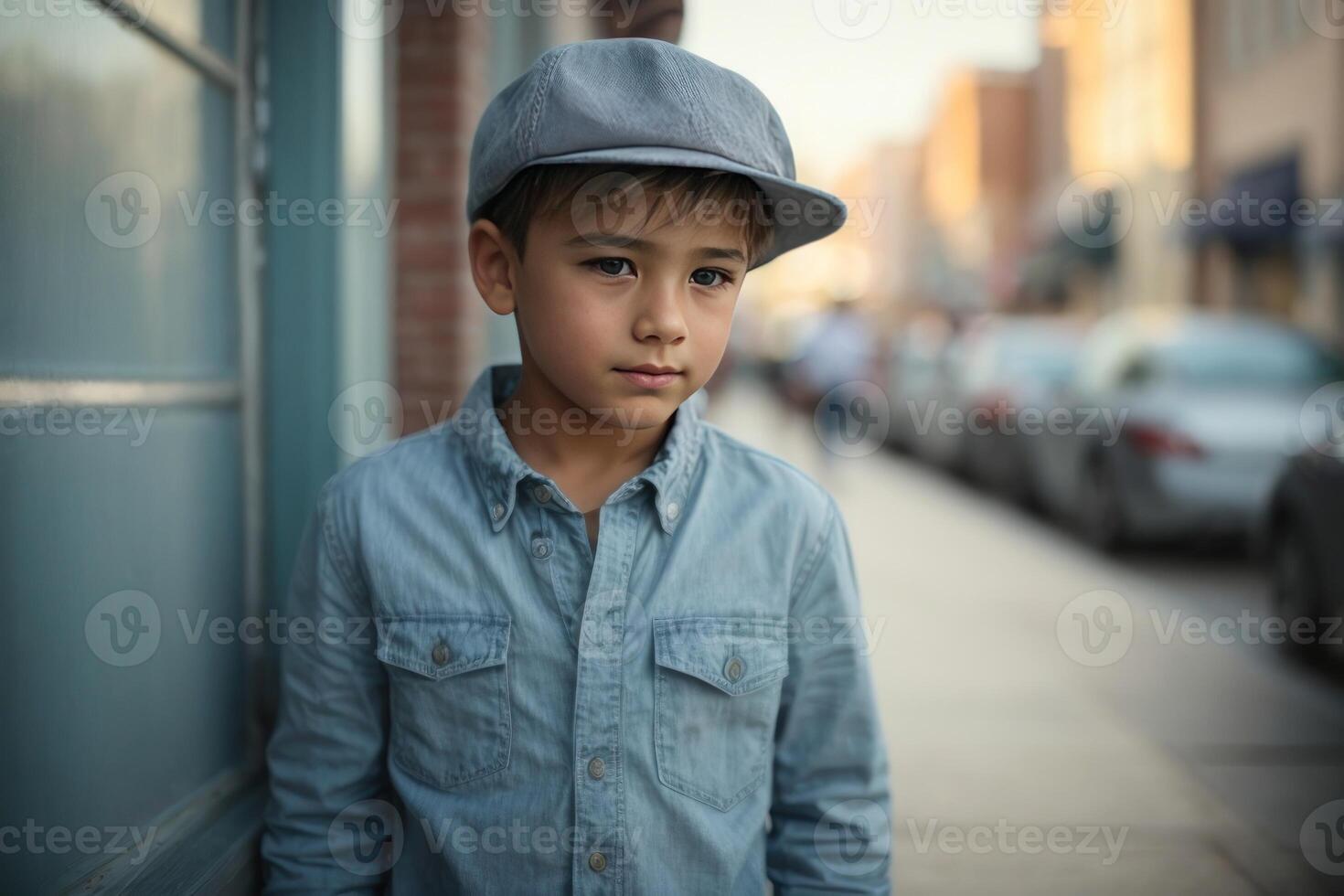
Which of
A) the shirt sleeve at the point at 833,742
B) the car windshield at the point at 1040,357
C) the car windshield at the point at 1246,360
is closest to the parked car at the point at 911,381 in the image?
the car windshield at the point at 1040,357

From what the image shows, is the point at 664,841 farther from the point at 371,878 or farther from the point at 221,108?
the point at 221,108

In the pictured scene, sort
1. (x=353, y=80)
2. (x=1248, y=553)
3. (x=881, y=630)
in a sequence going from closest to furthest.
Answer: (x=353, y=80) → (x=881, y=630) → (x=1248, y=553)

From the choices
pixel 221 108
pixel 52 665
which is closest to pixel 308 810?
pixel 52 665

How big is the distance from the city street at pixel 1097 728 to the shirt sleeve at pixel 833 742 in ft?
4.99

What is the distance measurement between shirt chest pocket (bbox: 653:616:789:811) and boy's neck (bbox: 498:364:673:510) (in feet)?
0.82

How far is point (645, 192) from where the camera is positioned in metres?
1.60

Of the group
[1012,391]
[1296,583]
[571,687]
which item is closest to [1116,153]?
→ [1012,391]

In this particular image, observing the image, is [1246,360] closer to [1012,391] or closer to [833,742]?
[1012,391]

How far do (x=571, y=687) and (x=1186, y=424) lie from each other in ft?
20.9

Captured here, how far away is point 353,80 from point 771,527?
5.66 feet

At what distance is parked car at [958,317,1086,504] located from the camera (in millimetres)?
10078

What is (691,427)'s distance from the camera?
1.86 meters

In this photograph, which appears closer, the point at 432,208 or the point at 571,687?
the point at 571,687

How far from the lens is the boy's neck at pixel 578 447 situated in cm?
181
